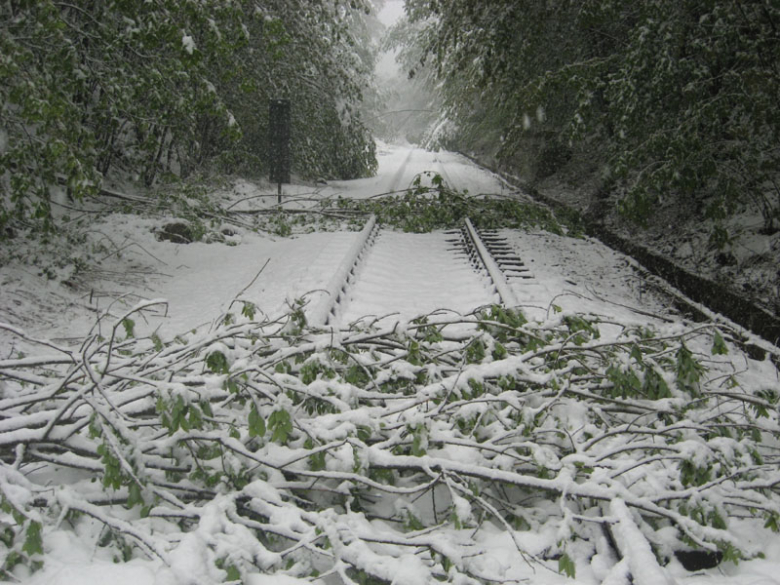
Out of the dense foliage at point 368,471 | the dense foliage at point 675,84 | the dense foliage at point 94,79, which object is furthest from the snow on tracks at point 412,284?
the dense foliage at point 675,84

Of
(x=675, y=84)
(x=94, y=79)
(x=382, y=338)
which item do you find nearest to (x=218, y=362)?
→ (x=382, y=338)

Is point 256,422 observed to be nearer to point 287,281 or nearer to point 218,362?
point 218,362

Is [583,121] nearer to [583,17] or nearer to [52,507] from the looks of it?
[583,17]

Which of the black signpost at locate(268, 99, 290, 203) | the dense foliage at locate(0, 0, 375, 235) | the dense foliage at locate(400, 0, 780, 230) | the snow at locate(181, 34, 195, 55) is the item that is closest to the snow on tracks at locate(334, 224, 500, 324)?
the dense foliage at locate(0, 0, 375, 235)

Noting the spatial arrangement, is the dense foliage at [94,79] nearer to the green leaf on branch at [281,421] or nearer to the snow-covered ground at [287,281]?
Result: the snow-covered ground at [287,281]

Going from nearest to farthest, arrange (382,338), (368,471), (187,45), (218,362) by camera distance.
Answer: (368,471)
(218,362)
(382,338)
(187,45)

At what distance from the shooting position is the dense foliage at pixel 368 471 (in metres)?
2.25

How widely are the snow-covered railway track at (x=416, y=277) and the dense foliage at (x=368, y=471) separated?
1948mm

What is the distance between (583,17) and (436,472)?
912 centimetres

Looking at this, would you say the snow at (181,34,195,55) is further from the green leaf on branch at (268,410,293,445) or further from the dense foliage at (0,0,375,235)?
the green leaf on branch at (268,410,293,445)

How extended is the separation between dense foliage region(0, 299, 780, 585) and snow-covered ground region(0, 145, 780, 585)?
39 centimetres

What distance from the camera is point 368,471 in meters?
2.76

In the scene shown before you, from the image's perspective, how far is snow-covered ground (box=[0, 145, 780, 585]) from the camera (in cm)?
609

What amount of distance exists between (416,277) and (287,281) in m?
1.78
